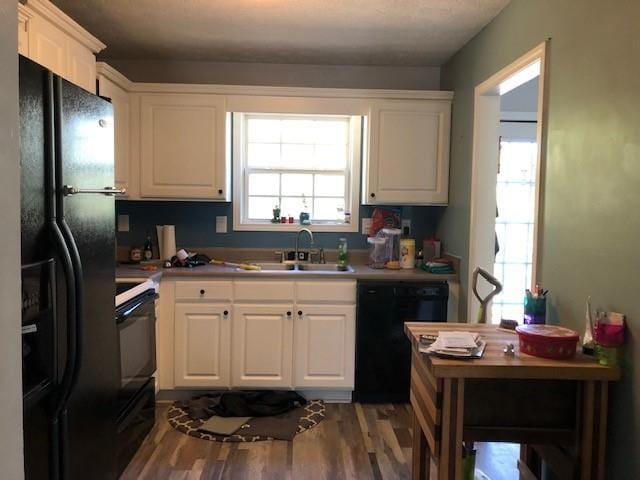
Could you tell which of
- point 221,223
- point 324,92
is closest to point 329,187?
point 324,92

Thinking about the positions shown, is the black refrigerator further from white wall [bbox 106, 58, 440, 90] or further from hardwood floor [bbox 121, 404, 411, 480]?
white wall [bbox 106, 58, 440, 90]

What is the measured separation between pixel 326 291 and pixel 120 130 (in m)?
1.72

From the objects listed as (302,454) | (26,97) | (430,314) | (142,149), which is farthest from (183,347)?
(26,97)

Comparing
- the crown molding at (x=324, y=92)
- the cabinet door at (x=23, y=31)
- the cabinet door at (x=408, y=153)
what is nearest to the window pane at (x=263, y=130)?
the crown molding at (x=324, y=92)

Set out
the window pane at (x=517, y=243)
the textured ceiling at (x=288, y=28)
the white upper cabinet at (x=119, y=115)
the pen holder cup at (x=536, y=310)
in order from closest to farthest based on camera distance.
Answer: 1. the pen holder cup at (x=536, y=310)
2. the textured ceiling at (x=288, y=28)
3. the white upper cabinet at (x=119, y=115)
4. the window pane at (x=517, y=243)

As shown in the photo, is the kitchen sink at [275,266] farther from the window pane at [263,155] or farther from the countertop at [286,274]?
the window pane at [263,155]

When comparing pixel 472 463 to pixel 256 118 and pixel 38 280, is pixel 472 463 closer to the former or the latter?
pixel 38 280

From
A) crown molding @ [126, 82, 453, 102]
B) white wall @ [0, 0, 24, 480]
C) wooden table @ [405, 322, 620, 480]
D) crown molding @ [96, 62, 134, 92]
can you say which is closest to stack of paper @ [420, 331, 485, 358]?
wooden table @ [405, 322, 620, 480]

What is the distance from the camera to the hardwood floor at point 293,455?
7.94 feet

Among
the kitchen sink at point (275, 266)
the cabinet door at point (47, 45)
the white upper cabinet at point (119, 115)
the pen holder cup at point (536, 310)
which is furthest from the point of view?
the kitchen sink at point (275, 266)

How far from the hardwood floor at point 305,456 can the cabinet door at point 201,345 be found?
348 mm

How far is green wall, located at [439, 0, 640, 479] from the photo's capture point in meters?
1.52

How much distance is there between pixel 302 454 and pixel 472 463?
983mm

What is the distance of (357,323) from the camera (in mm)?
3229
